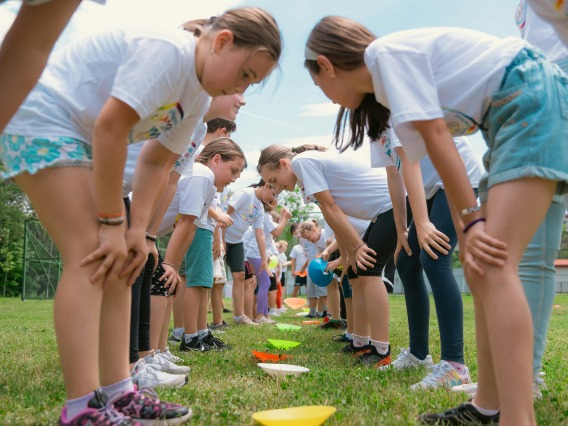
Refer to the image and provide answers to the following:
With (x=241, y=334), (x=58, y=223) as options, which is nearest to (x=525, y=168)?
(x=58, y=223)

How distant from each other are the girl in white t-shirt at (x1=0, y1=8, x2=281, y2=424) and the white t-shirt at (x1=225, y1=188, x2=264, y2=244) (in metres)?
5.50

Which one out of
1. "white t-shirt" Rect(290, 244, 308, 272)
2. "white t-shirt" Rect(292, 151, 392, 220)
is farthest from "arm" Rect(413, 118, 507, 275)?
"white t-shirt" Rect(290, 244, 308, 272)

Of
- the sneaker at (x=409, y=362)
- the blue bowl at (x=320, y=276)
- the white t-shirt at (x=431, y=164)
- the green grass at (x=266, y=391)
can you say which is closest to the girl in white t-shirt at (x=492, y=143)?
the green grass at (x=266, y=391)

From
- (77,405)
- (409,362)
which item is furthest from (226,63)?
(409,362)

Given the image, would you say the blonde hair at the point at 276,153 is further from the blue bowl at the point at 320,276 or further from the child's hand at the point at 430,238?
the blue bowl at the point at 320,276

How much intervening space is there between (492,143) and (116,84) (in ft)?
4.11

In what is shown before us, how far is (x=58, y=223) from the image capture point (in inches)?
74.3

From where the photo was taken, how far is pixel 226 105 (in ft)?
12.5

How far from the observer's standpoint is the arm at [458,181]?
5.85ft

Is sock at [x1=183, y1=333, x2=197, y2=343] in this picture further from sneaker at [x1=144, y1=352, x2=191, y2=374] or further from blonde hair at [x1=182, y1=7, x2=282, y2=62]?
blonde hair at [x1=182, y1=7, x2=282, y2=62]

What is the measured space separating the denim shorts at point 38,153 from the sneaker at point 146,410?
818 mm

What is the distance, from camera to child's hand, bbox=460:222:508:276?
5.82 feet

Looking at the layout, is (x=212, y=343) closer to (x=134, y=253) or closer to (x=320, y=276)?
(x=320, y=276)

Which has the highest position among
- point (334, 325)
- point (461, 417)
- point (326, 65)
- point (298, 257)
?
point (326, 65)
